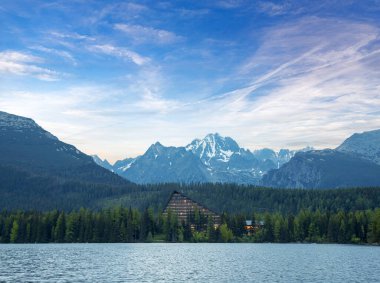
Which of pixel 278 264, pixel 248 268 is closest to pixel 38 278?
pixel 248 268

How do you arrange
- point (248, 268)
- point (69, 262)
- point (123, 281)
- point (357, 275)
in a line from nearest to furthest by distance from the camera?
1. point (123, 281)
2. point (357, 275)
3. point (248, 268)
4. point (69, 262)

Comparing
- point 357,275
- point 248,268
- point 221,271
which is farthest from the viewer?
point 248,268

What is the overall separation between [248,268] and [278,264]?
43.9ft

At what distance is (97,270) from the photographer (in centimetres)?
11200

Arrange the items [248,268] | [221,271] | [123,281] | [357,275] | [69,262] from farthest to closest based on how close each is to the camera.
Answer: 1. [69,262]
2. [248,268]
3. [221,271]
4. [357,275]
5. [123,281]

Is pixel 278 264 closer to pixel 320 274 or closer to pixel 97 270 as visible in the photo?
pixel 320 274

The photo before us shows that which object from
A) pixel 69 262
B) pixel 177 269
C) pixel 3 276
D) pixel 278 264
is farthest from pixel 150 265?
pixel 3 276

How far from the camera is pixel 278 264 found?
131625mm

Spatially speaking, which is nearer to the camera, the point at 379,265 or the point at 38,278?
the point at 38,278

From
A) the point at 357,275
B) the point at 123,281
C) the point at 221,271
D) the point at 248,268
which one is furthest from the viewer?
the point at 248,268

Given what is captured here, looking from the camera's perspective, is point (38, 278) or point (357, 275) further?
point (357, 275)

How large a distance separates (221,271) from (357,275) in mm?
29385

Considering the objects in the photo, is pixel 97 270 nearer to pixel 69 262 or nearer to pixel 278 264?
pixel 69 262

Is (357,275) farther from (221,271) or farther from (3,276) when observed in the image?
(3,276)
